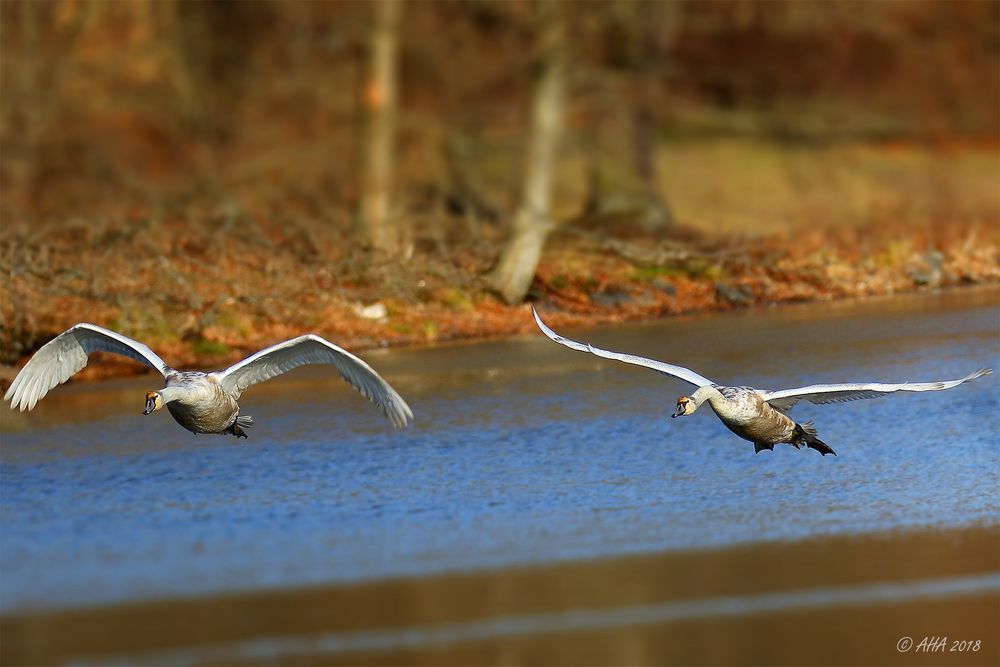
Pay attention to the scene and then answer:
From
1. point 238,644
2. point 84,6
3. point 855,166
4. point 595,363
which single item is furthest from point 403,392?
point 84,6

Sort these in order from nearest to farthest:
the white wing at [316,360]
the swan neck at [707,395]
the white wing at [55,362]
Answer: the swan neck at [707,395] → the white wing at [316,360] → the white wing at [55,362]

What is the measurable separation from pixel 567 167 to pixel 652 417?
532 inches

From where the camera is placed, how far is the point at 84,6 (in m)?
27.0

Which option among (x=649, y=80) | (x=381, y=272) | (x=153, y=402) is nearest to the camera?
(x=153, y=402)

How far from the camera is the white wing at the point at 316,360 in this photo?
1080 centimetres

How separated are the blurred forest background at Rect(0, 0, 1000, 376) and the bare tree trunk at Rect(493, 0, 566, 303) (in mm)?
31

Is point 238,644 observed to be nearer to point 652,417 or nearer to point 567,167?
point 652,417

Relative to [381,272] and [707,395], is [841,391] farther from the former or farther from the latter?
[381,272]

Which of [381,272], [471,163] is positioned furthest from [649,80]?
[381,272]

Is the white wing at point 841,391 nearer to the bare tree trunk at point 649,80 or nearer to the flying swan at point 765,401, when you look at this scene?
the flying swan at point 765,401

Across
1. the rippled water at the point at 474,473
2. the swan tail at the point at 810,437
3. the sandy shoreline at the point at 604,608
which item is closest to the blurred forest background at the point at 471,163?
the rippled water at the point at 474,473

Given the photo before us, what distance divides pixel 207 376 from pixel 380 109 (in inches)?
346

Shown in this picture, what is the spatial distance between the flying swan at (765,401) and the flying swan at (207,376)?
4.15ft

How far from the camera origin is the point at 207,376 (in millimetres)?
11055
